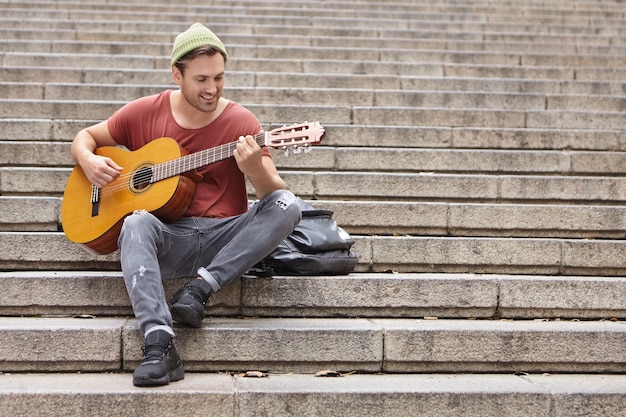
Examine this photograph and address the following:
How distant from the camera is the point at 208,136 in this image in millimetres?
3959

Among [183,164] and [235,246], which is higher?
[183,164]

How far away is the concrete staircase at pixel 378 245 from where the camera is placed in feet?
11.6

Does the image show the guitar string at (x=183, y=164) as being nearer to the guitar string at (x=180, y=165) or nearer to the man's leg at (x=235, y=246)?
the guitar string at (x=180, y=165)

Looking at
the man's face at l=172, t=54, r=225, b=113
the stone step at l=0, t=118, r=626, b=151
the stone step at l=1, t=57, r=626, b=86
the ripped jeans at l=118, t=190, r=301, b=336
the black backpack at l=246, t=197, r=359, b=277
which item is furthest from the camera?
the stone step at l=1, t=57, r=626, b=86

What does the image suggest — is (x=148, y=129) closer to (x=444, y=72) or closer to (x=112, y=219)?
(x=112, y=219)

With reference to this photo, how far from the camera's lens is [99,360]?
3.67 metres

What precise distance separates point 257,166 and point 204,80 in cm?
56

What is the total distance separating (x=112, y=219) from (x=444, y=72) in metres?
4.96

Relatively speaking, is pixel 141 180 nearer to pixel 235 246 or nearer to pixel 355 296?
pixel 235 246

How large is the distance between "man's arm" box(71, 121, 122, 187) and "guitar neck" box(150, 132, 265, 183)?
0.27 m

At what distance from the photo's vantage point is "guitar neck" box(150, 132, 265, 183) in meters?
3.72

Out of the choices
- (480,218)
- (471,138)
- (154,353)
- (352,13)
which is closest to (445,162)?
(471,138)

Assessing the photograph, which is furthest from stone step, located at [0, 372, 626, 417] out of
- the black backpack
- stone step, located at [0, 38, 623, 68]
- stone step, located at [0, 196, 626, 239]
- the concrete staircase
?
stone step, located at [0, 38, 623, 68]

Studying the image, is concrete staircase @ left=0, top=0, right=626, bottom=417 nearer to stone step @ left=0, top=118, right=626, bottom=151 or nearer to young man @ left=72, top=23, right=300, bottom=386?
stone step @ left=0, top=118, right=626, bottom=151
